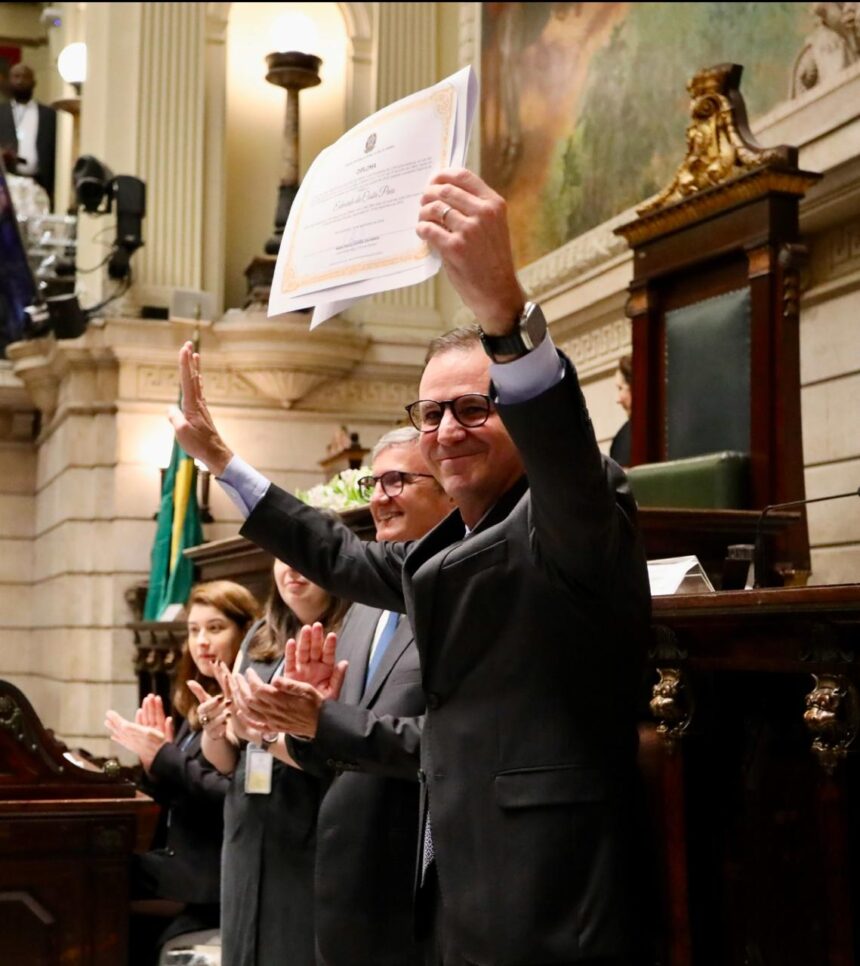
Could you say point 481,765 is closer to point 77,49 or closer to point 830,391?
point 830,391

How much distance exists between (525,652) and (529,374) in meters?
0.39

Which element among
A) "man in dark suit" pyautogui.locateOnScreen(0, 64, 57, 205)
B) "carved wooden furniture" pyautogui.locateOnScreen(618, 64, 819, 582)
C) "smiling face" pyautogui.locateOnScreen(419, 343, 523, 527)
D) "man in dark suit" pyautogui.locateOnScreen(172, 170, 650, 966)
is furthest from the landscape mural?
"man in dark suit" pyautogui.locateOnScreen(0, 64, 57, 205)

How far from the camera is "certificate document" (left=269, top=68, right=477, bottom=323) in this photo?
2037 mm

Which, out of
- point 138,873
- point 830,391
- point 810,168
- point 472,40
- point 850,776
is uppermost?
point 472,40

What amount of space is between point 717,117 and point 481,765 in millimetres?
4429

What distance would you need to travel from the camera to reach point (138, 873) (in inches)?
179

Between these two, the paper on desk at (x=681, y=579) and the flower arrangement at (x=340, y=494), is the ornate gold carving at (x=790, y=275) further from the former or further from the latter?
the paper on desk at (x=681, y=579)

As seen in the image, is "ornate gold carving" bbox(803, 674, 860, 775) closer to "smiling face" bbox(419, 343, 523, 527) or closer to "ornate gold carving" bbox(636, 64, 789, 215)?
"smiling face" bbox(419, 343, 523, 527)

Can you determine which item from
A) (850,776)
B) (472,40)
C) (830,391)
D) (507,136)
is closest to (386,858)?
(850,776)

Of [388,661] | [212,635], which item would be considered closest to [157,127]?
[212,635]

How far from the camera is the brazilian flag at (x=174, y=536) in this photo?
10211 mm

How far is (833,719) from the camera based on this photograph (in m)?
2.23

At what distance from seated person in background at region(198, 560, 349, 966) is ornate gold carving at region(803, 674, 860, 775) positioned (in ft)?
4.45

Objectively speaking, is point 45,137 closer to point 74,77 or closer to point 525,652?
point 74,77
